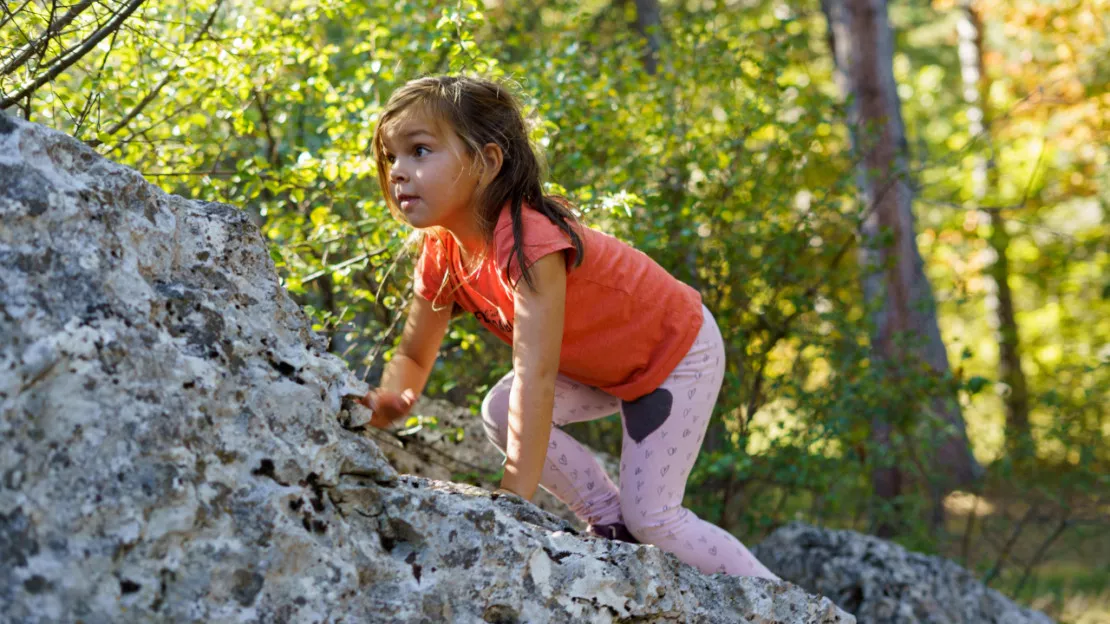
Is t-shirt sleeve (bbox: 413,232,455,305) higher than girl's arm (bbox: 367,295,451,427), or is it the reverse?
t-shirt sleeve (bbox: 413,232,455,305)

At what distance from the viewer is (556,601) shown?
1923 mm

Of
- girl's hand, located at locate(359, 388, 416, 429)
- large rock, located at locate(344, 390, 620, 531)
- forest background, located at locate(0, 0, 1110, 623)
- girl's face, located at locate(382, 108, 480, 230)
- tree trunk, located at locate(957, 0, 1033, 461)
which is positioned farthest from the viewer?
tree trunk, located at locate(957, 0, 1033, 461)

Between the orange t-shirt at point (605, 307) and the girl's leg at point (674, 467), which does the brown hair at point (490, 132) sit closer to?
the orange t-shirt at point (605, 307)

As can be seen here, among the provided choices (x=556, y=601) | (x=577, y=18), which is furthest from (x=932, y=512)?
(x=556, y=601)

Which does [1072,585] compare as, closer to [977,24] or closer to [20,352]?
[20,352]

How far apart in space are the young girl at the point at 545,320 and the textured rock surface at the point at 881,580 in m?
1.13

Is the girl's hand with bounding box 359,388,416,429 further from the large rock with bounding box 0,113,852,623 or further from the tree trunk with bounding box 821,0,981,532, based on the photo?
the tree trunk with bounding box 821,0,981,532

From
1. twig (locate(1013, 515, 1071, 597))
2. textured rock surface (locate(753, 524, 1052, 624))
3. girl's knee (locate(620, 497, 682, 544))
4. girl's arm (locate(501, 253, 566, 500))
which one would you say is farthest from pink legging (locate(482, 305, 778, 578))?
twig (locate(1013, 515, 1071, 597))

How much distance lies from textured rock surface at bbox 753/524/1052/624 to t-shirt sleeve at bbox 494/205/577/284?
184 cm

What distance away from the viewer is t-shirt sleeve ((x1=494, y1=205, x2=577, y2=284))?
236cm

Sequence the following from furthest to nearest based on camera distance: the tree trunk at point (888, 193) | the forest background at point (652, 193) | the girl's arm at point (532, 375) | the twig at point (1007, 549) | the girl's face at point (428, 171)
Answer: the tree trunk at point (888, 193)
the twig at point (1007, 549)
the forest background at point (652, 193)
the girl's face at point (428, 171)
the girl's arm at point (532, 375)

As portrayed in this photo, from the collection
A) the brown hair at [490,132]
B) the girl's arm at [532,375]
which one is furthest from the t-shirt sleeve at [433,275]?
the girl's arm at [532,375]

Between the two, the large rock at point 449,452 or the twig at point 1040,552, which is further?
the twig at point 1040,552

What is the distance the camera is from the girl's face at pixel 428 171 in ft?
8.07
